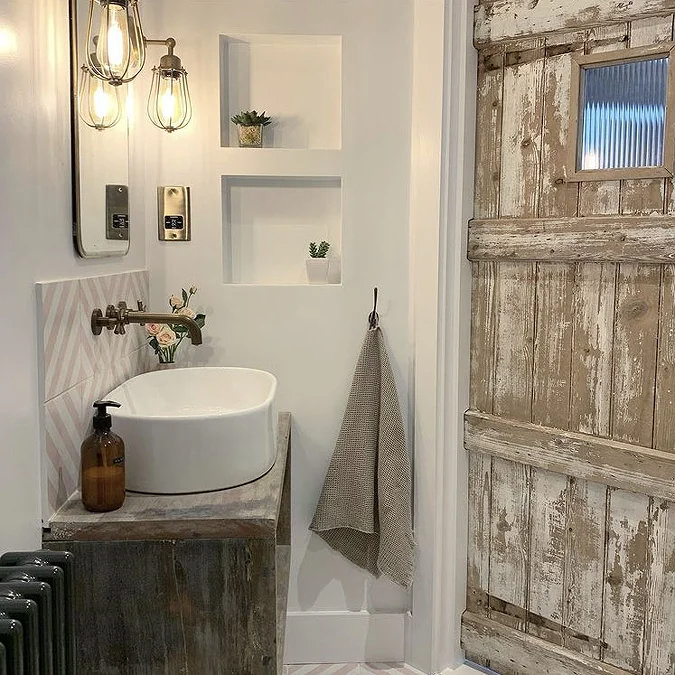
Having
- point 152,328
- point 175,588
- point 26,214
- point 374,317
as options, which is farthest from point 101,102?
point 175,588

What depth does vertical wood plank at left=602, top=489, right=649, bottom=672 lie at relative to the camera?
181 centimetres

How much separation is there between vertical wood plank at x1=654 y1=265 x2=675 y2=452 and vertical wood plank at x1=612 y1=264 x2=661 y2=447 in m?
0.01

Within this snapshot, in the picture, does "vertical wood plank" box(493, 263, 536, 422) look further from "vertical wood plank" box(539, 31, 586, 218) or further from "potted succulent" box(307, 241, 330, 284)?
"potted succulent" box(307, 241, 330, 284)

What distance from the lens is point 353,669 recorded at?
218 cm

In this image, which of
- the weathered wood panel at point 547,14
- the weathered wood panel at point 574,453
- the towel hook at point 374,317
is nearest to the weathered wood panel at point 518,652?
the weathered wood panel at point 574,453

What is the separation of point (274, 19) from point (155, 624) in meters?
1.58

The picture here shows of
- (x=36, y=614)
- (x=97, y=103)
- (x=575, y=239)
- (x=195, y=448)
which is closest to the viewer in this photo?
(x=36, y=614)

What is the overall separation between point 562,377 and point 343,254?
27.2 inches

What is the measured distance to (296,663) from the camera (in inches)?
87.0

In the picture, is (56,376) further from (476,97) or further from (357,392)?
(476,97)

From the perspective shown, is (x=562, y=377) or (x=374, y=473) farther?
(x=374, y=473)

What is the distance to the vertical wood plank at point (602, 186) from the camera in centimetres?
177

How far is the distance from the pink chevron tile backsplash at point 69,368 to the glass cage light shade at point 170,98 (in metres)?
0.45

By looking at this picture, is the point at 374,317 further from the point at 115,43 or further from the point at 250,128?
the point at 115,43
